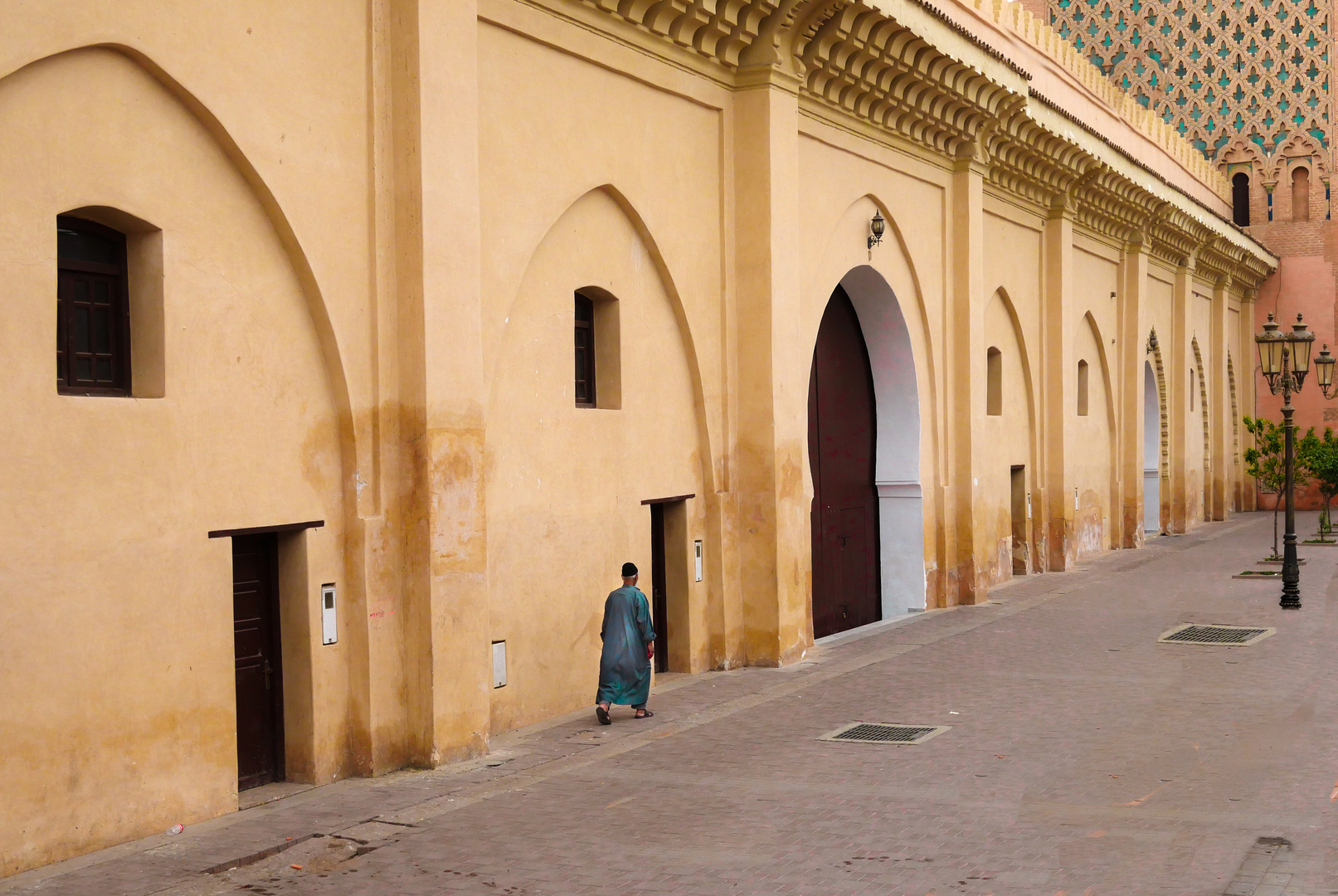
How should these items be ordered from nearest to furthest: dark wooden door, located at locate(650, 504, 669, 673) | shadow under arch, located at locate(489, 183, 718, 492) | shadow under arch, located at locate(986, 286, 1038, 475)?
shadow under arch, located at locate(489, 183, 718, 492), dark wooden door, located at locate(650, 504, 669, 673), shadow under arch, located at locate(986, 286, 1038, 475)

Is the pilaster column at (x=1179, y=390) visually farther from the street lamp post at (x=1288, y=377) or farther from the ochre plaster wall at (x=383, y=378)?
the ochre plaster wall at (x=383, y=378)

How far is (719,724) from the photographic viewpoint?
1032 centimetres

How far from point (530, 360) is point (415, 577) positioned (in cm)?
229

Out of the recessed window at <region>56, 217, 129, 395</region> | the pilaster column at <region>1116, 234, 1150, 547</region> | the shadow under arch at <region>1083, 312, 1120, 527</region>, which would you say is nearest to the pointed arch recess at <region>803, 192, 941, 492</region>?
the recessed window at <region>56, 217, 129, 395</region>

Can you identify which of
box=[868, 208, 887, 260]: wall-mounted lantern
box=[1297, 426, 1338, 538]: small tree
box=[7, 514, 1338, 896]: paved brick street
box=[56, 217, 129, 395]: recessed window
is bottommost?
box=[7, 514, 1338, 896]: paved brick street

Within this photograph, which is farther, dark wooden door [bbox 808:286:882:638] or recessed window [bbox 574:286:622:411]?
dark wooden door [bbox 808:286:882:638]

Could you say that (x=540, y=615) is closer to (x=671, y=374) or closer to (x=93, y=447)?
(x=671, y=374)

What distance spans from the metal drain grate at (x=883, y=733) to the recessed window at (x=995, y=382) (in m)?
11.3

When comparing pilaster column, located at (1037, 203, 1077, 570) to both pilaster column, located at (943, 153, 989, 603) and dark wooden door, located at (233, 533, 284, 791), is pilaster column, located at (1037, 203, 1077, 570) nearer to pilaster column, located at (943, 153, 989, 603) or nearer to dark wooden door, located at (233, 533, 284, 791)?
pilaster column, located at (943, 153, 989, 603)

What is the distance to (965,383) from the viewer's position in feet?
59.9

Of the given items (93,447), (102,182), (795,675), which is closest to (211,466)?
(93,447)

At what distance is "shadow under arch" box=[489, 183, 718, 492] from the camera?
36.0 feet

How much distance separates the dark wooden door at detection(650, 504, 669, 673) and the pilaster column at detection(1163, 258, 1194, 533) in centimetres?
2102

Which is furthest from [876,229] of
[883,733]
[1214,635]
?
[883,733]
